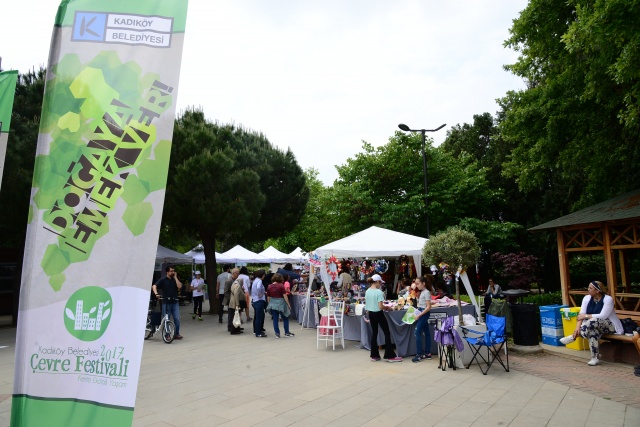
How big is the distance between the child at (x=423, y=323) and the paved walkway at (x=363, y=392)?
49cm

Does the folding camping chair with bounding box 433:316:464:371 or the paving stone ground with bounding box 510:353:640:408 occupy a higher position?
the folding camping chair with bounding box 433:316:464:371

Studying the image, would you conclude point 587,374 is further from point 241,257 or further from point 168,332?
point 241,257

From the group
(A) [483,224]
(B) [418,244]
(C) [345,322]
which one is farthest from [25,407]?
(A) [483,224]

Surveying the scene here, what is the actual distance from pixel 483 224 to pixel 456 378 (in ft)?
48.7

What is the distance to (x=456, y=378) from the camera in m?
7.37

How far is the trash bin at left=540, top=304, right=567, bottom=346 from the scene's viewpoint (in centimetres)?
972

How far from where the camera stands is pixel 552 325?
9.80 meters

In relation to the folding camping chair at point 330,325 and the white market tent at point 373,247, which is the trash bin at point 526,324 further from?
the folding camping chair at point 330,325

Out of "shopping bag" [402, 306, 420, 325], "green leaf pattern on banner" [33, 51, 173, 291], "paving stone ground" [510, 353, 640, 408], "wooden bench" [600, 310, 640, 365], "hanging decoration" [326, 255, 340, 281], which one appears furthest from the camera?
"hanging decoration" [326, 255, 340, 281]

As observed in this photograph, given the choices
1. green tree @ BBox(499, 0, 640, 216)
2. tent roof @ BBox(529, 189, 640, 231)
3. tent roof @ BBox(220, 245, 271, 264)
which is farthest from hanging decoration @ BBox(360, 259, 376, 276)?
tent roof @ BBox(529, 189, 640, 231)

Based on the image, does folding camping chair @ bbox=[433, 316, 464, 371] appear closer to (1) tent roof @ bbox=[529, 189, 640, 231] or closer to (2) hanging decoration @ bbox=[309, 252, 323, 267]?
(1) tent roof @ bbox=[529, 189, 640, 231]

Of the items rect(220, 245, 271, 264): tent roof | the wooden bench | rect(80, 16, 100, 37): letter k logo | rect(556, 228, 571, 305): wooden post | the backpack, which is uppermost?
rect(80, 16, 100, 37): letter k logo

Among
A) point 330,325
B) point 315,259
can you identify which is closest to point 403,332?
point 330,325

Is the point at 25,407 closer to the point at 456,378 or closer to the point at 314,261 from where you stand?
the point at 456,378
